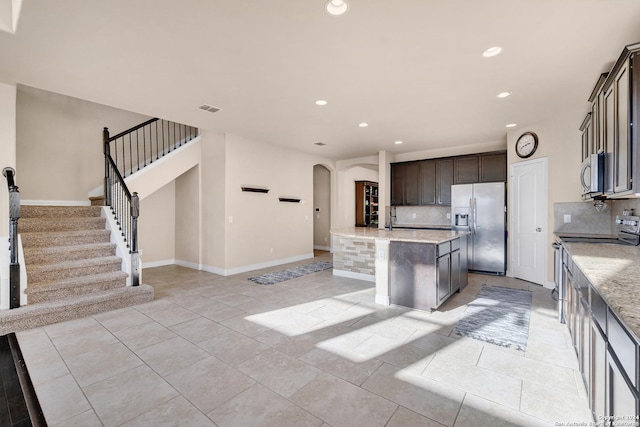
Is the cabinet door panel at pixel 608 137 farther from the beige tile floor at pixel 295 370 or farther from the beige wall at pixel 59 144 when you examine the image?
the beige wall at pixel 59 144

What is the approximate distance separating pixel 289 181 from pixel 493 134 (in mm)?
4443

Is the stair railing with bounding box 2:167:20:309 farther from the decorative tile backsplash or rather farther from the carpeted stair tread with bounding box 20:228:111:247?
the decorative tile backsplash

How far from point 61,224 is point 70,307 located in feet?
5.67

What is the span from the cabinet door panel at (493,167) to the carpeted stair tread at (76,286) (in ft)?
21.9

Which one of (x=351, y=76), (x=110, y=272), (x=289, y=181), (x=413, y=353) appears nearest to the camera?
(x=413, y=353)

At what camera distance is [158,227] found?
6477 mm

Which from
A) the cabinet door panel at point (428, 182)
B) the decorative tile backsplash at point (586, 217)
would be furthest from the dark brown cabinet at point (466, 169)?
the decorative tile backsplash at point (586, 217)

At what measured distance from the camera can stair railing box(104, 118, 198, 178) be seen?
234 inches

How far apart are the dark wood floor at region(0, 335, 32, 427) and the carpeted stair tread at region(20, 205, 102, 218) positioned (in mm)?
2789

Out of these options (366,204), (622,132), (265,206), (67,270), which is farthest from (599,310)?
(366,204)

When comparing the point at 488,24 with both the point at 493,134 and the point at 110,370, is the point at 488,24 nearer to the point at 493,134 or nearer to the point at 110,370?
the point at 493,134

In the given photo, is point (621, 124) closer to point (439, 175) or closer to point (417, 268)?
point (417, 268)

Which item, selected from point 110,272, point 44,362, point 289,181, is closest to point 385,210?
point 289,181

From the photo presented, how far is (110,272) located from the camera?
4.16 metres
